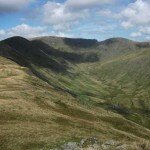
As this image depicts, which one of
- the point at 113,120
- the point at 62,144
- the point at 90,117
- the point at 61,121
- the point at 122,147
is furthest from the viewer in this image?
the point at 113,120

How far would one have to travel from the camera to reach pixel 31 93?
107062 millimetres

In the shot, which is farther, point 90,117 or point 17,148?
point 90,117

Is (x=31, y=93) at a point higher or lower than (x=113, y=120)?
higher

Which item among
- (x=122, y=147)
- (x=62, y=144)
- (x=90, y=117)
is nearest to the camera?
(x=122, y=147)

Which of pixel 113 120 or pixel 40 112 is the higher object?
pixel 40 112

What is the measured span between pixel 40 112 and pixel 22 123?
1510 cm

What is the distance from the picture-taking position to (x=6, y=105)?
7731 cm

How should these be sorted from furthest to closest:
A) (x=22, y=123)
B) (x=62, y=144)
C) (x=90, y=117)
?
(x=90, y=117), (x=22, y=123), (x=62, y=144)

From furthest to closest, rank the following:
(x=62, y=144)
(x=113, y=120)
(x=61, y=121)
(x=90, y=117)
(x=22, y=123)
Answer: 1. (x=113, y=120)
2. (x=90, y=117)
3. (x=61, y=121)
4. (x=22, y=123)
5. (x=62, y=144)

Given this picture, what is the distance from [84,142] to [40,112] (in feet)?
114

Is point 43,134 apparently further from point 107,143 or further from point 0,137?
point 107,143

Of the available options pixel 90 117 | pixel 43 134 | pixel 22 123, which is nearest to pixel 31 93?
pixel 90 117

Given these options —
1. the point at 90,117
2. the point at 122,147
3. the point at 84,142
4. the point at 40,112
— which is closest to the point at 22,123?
the point at 40,112

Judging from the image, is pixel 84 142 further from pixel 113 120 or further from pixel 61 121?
pixel 113 120
